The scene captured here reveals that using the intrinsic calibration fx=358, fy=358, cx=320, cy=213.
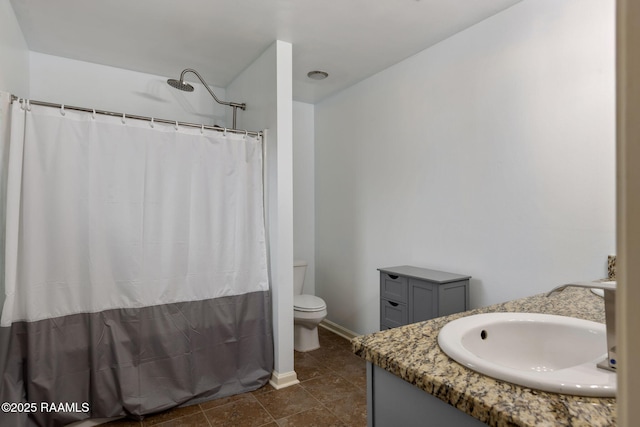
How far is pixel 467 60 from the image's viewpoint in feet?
7.86

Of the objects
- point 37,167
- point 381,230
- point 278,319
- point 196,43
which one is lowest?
point 278,319

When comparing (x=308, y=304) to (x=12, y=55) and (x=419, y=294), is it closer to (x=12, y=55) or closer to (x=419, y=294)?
(x=419, y=294)

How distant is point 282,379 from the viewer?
2.52 meters

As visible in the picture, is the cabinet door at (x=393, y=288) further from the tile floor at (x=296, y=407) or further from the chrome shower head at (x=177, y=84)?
the chrome shower head at (x=177, y=84)

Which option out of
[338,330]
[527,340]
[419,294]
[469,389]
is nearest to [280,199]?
[419,294]

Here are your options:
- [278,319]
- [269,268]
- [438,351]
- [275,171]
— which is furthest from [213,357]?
[438,351]

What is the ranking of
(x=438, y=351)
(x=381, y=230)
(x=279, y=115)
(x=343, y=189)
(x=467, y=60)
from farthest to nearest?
1. (x=343, y=189)
2. (x=381, y=230)
3. (x=279, y=115)
4. (x=467, y=60)
5. (x=438, y=351)

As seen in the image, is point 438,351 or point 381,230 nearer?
point 438,351

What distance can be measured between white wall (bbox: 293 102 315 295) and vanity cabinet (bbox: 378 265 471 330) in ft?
4.60

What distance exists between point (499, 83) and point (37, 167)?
2.72 m

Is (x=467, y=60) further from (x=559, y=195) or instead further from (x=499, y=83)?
(x=559, y=195)

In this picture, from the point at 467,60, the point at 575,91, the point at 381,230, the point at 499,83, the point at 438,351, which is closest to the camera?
the point at 438,351

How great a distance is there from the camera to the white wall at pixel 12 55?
1.96 m

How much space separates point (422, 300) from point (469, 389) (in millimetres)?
1701
